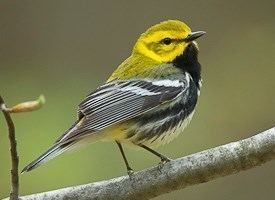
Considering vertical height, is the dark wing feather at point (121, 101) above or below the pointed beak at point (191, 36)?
below

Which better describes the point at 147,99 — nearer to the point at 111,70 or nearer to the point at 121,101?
the point at 121,101

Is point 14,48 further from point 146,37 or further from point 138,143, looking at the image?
point 138,143

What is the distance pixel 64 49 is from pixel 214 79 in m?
1.13

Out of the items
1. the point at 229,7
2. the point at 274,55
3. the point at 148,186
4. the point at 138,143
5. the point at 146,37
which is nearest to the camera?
the point at 148,186

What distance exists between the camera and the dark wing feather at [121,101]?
3742mm

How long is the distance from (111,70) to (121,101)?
2.01 meters

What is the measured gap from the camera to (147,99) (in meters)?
3.97

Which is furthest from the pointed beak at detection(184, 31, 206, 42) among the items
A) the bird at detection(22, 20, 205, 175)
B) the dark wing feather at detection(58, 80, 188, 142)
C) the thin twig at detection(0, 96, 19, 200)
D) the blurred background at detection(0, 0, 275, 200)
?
the thin twig at detection(0, 96, 19, 200)

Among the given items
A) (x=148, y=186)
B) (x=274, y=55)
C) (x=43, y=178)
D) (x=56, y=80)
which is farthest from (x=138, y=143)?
(x=274, y=55)

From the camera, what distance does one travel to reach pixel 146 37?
4316 mm

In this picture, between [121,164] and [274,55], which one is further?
[274,55]

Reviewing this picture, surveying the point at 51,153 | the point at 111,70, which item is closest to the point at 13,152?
the point at 51,153

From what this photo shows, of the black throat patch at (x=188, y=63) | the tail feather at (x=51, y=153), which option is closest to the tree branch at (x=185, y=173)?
the tail feather at (x=51, y=153)

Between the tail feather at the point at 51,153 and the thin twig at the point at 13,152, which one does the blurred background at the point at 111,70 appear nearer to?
the tail feather at the point at 51,153
